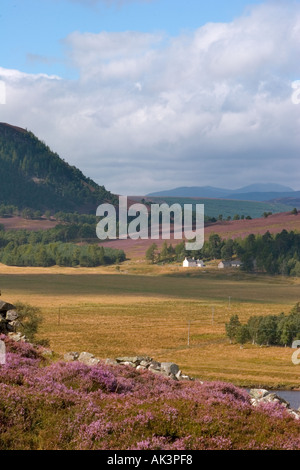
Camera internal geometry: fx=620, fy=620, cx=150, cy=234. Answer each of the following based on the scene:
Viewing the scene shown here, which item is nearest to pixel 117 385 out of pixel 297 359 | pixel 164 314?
pixel 297 359

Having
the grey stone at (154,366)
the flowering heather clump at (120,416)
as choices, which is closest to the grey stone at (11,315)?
the grey stone at (154,366)

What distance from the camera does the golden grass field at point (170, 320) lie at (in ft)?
206


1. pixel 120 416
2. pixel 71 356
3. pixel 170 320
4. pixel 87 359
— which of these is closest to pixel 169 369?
pixel 87 359

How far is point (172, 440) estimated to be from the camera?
13.9 m

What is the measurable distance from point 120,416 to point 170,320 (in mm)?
95800

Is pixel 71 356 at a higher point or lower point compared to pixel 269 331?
higher

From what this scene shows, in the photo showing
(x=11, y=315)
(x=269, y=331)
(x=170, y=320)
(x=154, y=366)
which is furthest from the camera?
(x=170, y=320)

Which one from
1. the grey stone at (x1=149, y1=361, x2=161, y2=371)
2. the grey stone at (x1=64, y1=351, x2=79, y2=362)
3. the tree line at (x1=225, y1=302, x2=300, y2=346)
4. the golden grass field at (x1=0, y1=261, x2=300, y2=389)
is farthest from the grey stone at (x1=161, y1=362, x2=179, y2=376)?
the tree line at (x1=225, y1=302, x2=300, y2=346)

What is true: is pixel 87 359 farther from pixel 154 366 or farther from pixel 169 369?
pixel 169 369

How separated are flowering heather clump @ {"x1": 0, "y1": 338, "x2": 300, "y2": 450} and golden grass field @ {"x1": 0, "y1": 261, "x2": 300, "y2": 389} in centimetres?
3606

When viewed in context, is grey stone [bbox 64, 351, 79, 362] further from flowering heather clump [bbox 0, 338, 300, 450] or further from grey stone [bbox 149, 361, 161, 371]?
flowering heather clump [bbox 0, 338, 300, 450]

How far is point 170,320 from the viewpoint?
360 ft

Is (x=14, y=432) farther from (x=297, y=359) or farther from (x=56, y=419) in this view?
(x=297, y=359)

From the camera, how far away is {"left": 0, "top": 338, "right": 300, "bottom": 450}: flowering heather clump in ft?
45.0
